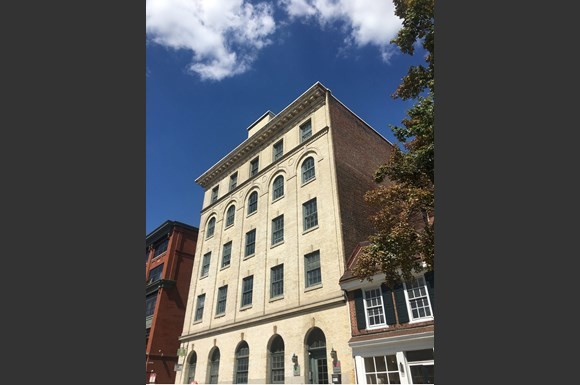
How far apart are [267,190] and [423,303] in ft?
51.7

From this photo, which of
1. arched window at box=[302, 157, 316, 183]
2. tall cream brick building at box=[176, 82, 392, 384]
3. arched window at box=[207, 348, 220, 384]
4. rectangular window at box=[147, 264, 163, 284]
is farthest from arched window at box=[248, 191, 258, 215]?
rectangular window at box=[147, 264, 163, 284]

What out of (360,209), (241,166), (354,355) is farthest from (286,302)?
(241,166)

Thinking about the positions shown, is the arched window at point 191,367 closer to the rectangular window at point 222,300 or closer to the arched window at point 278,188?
the rectangular window at point 222,300

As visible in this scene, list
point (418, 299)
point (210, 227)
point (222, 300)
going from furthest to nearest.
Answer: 1. point (210, 227)
2. point (222, 300)
3. point (418, 299)

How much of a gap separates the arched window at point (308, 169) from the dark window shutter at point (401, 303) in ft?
35.7

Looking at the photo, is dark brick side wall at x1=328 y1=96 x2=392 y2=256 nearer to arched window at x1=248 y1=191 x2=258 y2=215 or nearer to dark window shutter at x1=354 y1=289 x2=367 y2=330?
dark window shutter at x1=354 y1=289 x2=367 y2=330

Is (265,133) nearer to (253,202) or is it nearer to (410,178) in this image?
(253,202)

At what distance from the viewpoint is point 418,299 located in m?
15.9

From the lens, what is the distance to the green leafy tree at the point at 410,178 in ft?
38.2

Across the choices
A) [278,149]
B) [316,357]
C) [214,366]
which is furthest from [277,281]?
[278,149]

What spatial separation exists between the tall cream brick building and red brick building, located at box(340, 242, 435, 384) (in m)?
0.89

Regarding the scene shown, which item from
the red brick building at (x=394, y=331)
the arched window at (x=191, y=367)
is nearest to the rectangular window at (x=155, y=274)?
the arched window at (x=191, y=367)

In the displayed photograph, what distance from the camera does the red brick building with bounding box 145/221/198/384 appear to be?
2988 centimetres

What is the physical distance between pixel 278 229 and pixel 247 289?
190 inches
